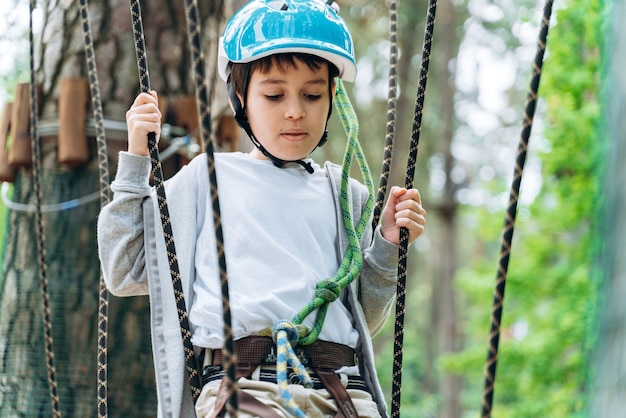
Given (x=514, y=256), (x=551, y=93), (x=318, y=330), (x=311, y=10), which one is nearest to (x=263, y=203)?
(x=318, y=330)

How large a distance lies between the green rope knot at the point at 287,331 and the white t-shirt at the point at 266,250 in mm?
41

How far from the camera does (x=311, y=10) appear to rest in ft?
6.61

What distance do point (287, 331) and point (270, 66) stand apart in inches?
24.2

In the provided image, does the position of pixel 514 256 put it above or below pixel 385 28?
below

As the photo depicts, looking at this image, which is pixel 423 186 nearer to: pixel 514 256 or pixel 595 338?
pixel 514 256

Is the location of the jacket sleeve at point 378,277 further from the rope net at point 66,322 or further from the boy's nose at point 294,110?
the rope net at point 66,322

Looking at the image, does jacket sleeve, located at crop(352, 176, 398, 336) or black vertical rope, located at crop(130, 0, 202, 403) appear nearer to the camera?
black vertical rope, located at crop(130, 0, 202, 403)

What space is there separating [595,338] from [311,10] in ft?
4.12

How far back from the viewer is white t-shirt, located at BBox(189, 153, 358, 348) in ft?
6.04

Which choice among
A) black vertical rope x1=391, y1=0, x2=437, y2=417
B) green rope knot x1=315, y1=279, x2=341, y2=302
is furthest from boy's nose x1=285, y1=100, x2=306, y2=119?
green rope knot x1=315, y1=279, x2=341, y2=302

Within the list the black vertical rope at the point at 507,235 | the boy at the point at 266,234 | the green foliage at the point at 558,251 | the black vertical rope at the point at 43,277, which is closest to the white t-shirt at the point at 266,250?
the boy at the point at 266,234

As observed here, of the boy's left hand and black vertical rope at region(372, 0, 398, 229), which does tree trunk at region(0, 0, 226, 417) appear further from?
the boy's left hand

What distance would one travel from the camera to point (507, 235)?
1513mm

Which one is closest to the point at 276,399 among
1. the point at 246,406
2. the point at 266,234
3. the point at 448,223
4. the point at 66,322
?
the point at 246,406
